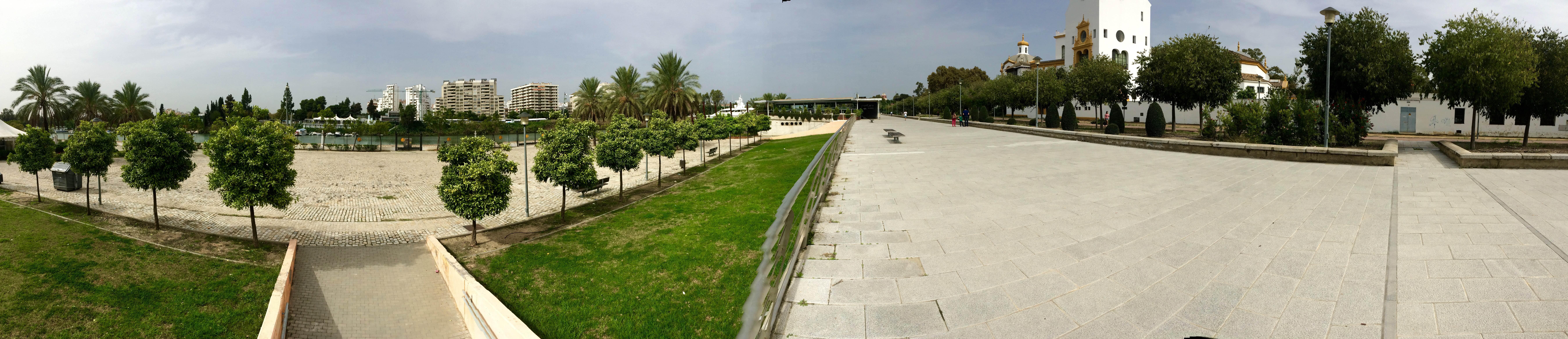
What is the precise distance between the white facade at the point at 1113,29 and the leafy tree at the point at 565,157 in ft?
198

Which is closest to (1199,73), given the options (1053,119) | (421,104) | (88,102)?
(1053,119)

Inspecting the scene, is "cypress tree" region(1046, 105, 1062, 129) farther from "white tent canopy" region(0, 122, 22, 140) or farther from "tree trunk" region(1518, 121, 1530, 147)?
"white tent canopy" region(0, 122, 22, 140)

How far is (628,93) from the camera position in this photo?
48.3 m

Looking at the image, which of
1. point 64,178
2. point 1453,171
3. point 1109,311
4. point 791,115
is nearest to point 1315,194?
point 1453,171

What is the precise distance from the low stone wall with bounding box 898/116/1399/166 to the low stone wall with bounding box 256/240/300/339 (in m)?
18.4

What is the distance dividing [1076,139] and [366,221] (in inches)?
856

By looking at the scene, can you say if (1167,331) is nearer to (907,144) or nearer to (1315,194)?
(1315,194)

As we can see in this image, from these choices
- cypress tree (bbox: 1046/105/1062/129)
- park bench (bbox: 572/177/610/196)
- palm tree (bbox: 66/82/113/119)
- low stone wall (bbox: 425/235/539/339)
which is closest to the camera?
low stone wall (bbox: 425/235/539/339)

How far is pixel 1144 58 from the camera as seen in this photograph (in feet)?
89.9

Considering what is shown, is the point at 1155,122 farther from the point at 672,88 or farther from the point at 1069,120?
the point at 672,88

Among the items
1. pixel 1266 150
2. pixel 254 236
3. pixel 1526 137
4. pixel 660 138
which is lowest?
pixel 254 236

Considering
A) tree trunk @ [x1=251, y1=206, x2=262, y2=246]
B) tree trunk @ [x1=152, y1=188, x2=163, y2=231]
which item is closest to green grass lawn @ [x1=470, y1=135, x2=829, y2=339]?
tree trunk @ [x1=251, y1=206, x2=262, y2=246]

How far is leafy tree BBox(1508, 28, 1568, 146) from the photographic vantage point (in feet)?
55.1

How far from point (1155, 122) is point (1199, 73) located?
13.4ft
